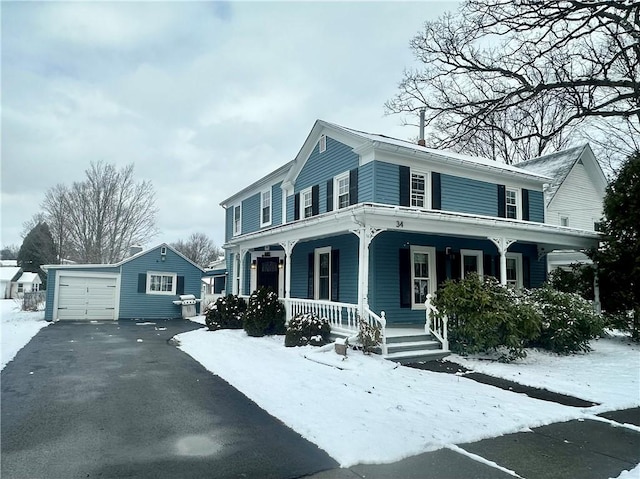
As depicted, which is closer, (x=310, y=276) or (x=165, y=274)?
(x=310, y=276)

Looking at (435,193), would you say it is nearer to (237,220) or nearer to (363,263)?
(363,263)

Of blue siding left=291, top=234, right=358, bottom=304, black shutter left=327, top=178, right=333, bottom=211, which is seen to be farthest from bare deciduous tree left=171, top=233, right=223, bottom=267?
black shutter left=327, top=178, right=333, bottom=211

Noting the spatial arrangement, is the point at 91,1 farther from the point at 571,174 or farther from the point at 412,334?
the point at 571,174

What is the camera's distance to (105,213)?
97.3ft

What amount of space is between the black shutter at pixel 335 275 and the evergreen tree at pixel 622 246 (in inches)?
303

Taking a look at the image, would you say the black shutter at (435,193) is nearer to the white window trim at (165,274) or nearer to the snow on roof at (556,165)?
the snow on roof at (556,165)

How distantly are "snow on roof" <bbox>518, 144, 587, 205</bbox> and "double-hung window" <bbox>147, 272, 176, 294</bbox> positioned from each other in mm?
18419

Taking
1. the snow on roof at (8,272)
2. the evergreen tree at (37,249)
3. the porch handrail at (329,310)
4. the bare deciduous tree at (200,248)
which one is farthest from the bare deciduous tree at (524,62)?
the bare deciduous tree at (200,248)

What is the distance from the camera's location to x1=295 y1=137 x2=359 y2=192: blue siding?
12424 mm

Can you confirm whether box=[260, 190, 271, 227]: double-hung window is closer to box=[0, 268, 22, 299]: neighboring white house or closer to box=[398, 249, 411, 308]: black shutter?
box=[398, 249, 411, 308]: black shutter

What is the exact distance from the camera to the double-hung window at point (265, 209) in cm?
1711

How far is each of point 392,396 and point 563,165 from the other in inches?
738

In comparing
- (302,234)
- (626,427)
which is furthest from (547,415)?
(302,234)

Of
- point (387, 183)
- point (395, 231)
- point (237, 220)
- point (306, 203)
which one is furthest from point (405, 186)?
point (237, 220)
